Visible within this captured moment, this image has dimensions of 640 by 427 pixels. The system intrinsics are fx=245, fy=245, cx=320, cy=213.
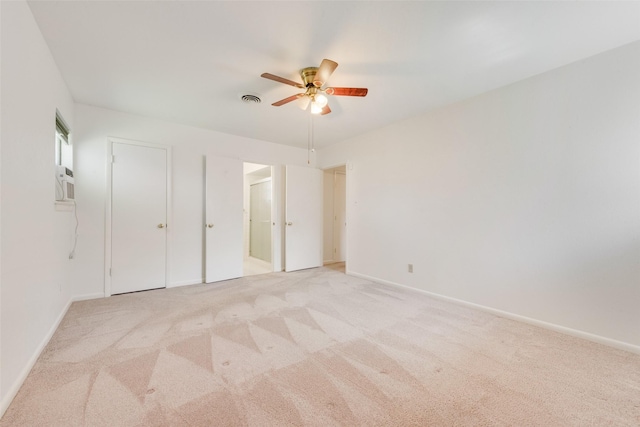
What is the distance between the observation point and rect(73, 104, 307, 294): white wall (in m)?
3.14

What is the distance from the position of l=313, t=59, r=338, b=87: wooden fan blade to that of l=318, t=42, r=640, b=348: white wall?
1.85 m

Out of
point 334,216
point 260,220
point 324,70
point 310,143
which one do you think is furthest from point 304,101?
point 260,220

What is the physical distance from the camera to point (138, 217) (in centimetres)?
347

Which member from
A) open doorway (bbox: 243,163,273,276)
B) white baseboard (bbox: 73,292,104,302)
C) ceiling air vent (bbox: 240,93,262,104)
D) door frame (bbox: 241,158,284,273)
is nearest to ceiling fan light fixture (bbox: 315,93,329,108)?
ceiling air vent (bbox: 240,93,262,104)

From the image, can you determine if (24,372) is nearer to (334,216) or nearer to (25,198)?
(25,198)

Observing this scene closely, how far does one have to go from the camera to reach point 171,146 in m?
3.72

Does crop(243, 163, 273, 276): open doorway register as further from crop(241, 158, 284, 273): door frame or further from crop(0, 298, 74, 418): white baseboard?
crop(0, 298, 74, 418): white baseboard

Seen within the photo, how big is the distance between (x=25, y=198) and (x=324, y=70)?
2.33 m

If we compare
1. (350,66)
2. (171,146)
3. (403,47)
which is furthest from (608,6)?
(171,146)

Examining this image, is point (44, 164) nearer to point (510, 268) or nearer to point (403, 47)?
point (403, 47)

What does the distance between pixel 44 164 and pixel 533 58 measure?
4.30 metres

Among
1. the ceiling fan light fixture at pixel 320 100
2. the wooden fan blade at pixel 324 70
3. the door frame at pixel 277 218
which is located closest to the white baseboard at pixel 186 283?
the door frame at pixel 277 218

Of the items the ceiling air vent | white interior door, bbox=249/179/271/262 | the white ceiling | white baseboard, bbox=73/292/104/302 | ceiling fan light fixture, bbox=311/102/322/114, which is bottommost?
white baseboard, bbox=73/292/104/302

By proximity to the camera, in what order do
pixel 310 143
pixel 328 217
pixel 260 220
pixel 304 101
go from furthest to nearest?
1. pixel 260 220
2. pixel 328 217
3. pixel 310 143
4. pixel 304 101
